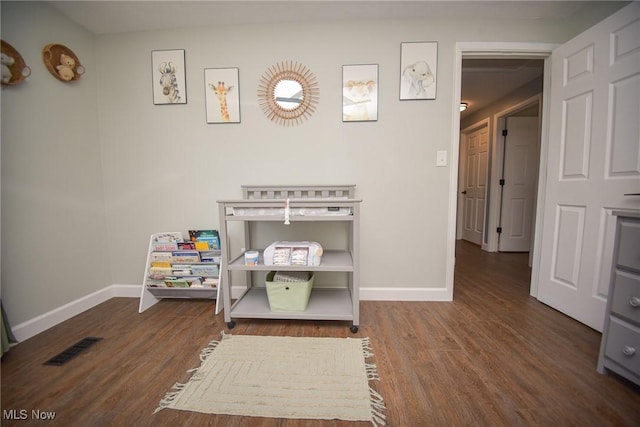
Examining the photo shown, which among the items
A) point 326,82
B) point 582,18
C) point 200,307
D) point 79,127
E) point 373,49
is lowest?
point 200,307

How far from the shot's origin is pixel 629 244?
3.25 ft

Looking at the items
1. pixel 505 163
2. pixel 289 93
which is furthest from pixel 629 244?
pixel 505 163

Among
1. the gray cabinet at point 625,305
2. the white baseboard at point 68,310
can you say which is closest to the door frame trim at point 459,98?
the gray cabinet at point 625,305

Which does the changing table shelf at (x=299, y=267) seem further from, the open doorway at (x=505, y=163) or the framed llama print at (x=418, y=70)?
the open doorway at (x=505, y=163)

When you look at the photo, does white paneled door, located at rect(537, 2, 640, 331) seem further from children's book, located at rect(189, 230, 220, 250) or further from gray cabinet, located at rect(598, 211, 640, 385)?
children's book, located at rect(189, 230, 220, 250)

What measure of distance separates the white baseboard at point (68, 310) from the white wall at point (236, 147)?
48mm

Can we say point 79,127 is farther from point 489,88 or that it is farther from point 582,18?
point 489,88

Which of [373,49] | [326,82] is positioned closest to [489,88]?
[373,49]

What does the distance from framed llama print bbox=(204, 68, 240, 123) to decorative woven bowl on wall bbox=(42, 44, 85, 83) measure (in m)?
0.90

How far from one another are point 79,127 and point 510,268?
4.37 meters

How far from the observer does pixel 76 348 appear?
1.31 m

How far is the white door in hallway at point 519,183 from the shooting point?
10.4ft

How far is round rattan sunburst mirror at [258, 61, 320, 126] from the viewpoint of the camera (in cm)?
176

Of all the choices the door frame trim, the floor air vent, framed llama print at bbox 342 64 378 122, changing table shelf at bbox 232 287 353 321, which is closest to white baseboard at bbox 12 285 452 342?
the door frame trim
